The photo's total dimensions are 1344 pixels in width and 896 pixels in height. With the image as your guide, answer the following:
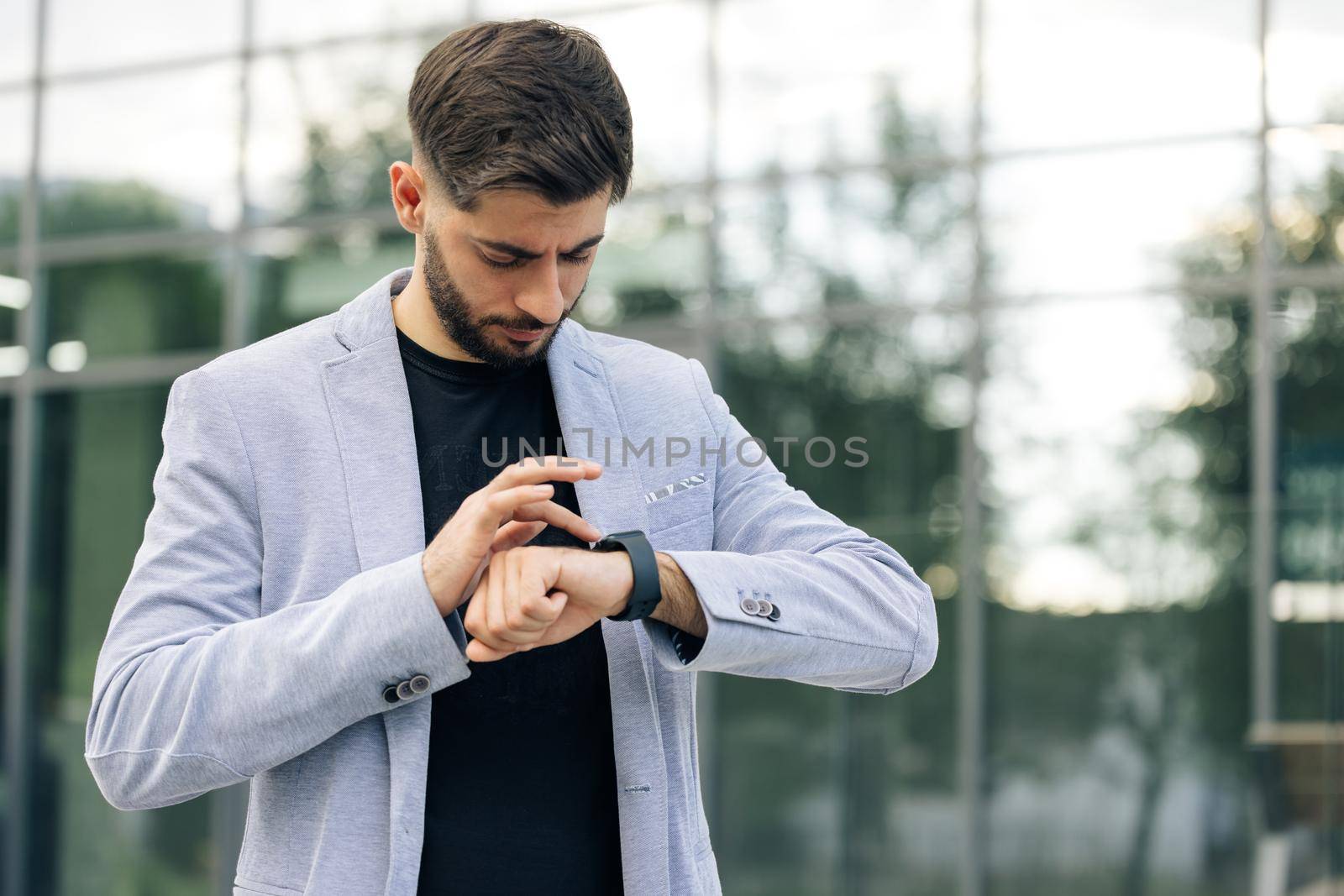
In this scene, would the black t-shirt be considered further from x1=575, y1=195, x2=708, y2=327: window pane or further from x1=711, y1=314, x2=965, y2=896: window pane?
x1=575, y1=195, x2=708, y2=327: window pane

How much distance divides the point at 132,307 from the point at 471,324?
328 inches

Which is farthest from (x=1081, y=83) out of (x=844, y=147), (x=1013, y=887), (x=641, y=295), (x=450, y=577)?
(x=450, y=577)

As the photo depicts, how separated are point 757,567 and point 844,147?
263 inches

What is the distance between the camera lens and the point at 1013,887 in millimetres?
7418

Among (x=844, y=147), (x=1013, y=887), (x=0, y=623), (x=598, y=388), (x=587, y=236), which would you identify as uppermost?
(x=844, y=147)

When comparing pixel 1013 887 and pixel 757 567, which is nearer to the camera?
pixel 757 567

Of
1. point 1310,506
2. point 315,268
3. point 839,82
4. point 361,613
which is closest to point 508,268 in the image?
point 361,613

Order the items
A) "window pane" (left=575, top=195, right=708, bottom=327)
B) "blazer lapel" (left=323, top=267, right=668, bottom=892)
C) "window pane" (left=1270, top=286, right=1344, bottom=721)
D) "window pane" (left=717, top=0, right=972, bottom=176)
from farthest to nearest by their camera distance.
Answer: "window pane" (left=575, top=195, right=708, bottom=327) → "window pane" (left=717, top=0, right=972, bottom=176) → "window pane" (left=1270, top=286, right=1344, bottom=721) → "blazer lapel" (left=323, top=267, right=668, bottom=892)

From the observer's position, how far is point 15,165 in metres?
10.1

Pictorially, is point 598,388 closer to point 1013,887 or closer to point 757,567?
point 757,567

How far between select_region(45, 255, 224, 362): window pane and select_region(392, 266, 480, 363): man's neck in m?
7.70

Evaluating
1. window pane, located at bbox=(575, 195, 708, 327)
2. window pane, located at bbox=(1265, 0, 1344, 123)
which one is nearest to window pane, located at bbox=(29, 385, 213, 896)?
window pane, located at bbox=(575, 195, 708, 327)

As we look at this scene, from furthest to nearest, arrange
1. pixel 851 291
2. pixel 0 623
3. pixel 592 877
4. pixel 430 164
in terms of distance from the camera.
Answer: pixel 0 623
pixel 851 291
pixel 430 164
pixel 592 877

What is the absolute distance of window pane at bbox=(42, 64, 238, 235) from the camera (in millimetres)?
9562
